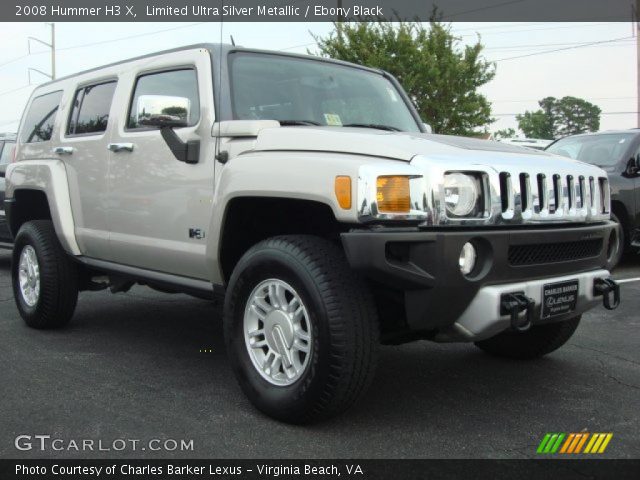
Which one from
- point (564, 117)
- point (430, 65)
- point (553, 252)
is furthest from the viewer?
point (564, 117)

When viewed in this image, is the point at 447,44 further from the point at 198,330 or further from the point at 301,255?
the point at 301,255

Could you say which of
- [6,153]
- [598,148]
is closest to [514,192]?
[598,148]

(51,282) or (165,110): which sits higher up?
(165,110)

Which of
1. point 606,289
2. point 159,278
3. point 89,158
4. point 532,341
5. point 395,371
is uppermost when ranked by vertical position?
point 89,158

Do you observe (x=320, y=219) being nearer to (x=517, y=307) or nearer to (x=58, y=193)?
(x=517, y=307)

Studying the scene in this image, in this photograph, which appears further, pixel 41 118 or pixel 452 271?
pixel 41 118

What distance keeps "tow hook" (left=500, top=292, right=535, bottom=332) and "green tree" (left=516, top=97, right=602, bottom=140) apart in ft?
303

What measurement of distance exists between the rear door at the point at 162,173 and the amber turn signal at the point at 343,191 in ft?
3.30

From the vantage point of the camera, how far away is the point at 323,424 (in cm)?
324

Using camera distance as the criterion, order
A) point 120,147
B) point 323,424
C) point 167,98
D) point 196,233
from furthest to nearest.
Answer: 1. point 120,147
2. point 196,233
3. point 167,98
4. point 323,424

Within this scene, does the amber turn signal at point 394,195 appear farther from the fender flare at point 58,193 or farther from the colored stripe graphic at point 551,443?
the fender flare at point 58,193

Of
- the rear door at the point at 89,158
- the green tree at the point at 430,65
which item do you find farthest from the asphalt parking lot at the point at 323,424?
the green tree at the point at 430,65

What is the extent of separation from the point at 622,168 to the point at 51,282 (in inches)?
259

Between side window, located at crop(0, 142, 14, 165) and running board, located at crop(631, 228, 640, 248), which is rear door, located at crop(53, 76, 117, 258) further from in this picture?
running board, located at crop(631, 228, 640, 248)
